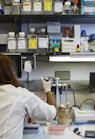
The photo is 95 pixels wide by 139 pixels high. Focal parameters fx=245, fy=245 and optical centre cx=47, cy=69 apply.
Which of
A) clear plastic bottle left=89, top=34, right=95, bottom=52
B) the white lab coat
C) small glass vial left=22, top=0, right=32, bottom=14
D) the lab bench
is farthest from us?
clear plastic bottle left=89, top=34, right=95, bottom=52

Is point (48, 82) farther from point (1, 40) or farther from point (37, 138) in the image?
point (1, 40)

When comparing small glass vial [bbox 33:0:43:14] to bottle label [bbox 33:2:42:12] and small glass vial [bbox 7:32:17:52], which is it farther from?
small glass vial [bbox 7:32:17:52]

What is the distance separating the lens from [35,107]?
1541 mm

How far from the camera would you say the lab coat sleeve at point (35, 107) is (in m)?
1.50

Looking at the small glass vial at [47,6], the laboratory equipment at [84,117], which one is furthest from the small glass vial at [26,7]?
the laboratory equipment at [84,117]

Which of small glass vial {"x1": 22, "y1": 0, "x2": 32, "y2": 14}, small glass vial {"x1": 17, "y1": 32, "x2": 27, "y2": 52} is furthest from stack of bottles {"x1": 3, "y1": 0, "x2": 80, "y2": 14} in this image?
small glass vial {"x1": 17, "y1": 32, "x2": 27, "y2": 52}

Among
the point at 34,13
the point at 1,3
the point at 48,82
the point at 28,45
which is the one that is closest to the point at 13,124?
the point at 48,82

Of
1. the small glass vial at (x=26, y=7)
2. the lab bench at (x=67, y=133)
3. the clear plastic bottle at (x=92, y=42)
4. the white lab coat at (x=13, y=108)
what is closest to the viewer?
the white lab coat at (x=13, y=108)

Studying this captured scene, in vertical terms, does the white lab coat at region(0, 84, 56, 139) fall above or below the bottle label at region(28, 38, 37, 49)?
below

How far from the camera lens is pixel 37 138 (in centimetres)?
185

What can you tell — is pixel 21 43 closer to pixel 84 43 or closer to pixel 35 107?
pixel 84 43

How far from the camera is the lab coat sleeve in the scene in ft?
4.92

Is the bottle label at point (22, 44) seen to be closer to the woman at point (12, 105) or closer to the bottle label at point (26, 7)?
the bottle label at point (26, 7)

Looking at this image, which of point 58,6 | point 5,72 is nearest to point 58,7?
point 58,6
